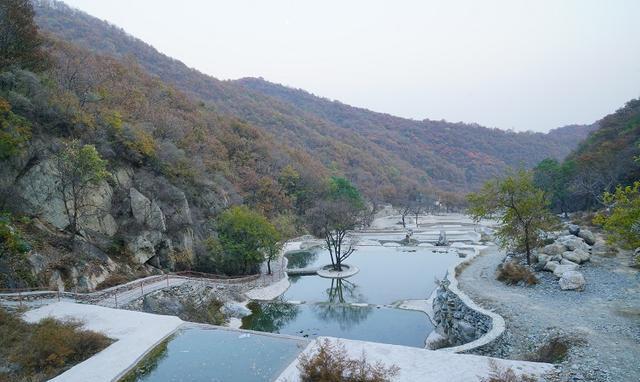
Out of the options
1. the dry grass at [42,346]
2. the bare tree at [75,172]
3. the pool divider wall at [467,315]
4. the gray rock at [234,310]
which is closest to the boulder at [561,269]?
the pool divider wall at [467,315]

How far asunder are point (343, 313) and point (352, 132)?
9701 cm

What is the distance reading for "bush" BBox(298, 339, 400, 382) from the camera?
335 inches

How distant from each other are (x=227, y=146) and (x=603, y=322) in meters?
42.0

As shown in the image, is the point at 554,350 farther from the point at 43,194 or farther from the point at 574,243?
the point at 43,194

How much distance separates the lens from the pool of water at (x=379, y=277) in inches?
911

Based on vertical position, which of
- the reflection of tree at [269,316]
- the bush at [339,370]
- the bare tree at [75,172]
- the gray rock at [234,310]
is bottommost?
the reflection of tree at [269,316]

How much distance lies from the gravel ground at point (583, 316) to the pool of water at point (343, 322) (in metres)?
3.21

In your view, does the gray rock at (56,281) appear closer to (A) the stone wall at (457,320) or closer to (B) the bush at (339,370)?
(B) the bush at (339,370)

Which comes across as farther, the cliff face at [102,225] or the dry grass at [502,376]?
the cliff face at [102,225]

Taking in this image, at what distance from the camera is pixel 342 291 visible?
24672 millimetres

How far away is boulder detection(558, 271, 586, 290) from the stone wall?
445 cm

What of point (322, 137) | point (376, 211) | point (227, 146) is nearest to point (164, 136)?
point (227, 146)

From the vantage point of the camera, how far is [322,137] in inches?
3625

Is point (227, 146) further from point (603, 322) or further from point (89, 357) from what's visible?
point (603, 322)
